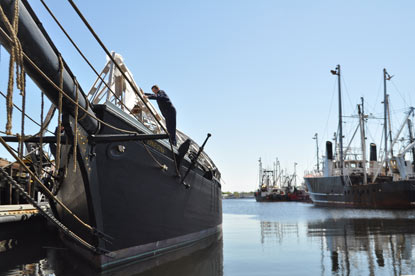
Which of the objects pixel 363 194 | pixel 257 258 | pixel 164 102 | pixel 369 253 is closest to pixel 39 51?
pixel 164 102

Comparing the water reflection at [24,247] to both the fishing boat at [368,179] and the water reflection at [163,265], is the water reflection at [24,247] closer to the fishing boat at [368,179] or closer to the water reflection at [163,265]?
the water reflection at [163,265]

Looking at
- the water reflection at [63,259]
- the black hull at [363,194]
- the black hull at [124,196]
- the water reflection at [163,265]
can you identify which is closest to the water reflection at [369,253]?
the water reflection at [163,265]

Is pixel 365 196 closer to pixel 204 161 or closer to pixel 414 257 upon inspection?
pixel 204 161

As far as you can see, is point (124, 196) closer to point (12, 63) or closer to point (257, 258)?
point (257, 258)

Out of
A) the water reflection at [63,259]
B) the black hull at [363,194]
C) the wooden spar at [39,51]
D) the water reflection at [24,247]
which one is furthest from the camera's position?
the black hull at [363,194]

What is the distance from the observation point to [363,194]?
37.4m

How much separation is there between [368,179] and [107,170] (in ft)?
139

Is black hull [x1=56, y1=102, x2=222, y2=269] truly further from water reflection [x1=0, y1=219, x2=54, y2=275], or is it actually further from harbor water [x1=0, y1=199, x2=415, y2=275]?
water reflection [x1=0, y1=219, x2=54, y2=275]

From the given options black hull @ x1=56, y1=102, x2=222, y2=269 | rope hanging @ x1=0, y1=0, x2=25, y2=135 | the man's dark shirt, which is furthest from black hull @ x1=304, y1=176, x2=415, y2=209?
rope hanging @ x1=0, y1=0, x2=25, y2=135

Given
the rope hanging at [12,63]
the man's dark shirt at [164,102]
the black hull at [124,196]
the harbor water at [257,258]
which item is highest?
the man's dark shirt at [164,102]

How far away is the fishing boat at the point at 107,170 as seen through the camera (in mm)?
5250

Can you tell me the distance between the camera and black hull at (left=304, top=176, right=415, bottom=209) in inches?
1304

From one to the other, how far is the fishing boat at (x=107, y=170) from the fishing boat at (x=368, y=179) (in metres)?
29.8

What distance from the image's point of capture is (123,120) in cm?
757
